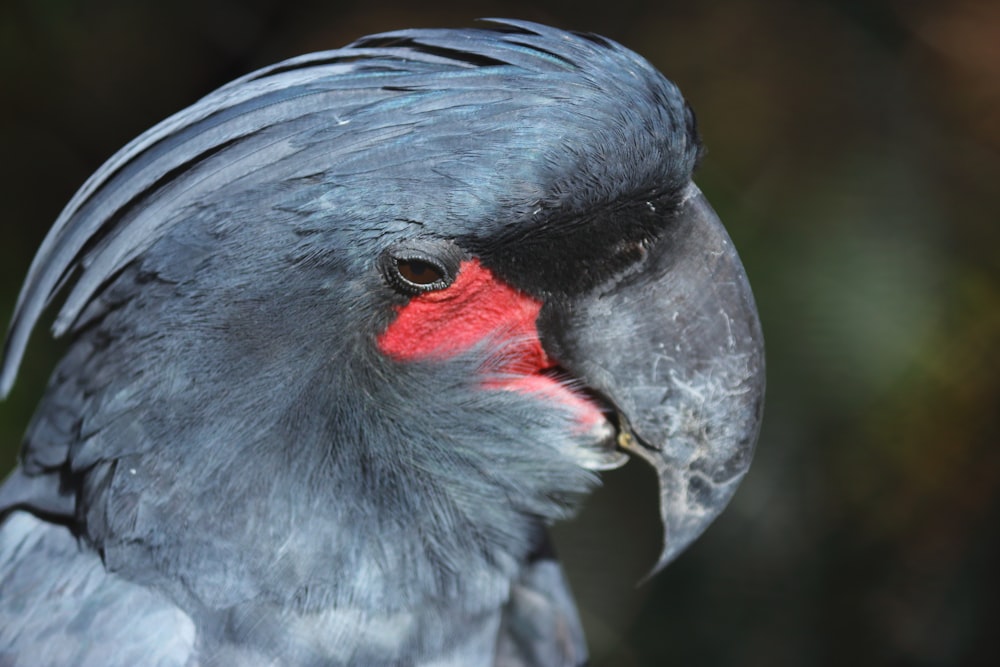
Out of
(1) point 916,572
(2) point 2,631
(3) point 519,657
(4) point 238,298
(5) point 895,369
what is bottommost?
(2) point 2,631

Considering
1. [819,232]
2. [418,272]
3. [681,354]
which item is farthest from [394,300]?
[819,232]

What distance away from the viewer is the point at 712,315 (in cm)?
141

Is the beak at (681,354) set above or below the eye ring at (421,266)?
above

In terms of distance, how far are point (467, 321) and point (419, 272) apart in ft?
0.40

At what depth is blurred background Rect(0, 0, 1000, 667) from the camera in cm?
286

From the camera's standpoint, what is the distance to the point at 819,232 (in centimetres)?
290

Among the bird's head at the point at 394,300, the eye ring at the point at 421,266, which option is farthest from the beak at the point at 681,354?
the eye ring at the point at 421,266

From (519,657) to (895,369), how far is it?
5.16 feet

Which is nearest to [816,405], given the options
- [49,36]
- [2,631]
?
[2,631]

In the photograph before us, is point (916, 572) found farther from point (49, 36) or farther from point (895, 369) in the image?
point (49, 36)

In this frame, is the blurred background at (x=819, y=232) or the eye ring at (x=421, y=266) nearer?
the eye ring at (x=421, y=266)

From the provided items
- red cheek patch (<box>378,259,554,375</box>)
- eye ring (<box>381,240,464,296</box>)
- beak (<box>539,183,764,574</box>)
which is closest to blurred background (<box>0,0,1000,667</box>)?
beak (<box>539,183,764,574</box>)

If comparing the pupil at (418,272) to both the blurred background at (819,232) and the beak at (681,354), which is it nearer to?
the beak at (681,354)

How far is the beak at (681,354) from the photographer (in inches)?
55.1
